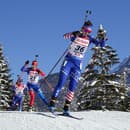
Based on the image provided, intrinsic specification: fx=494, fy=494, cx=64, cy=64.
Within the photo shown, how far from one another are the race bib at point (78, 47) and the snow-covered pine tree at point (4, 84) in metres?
27.4

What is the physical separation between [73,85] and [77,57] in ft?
2.82

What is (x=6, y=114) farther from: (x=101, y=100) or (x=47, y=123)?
(x=101, y=100)

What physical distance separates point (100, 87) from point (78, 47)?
80.3ft

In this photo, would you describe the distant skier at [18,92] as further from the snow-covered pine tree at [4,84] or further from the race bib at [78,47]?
the snow-covered pine tree at [4,84]

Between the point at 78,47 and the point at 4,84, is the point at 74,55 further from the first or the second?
the point at 4,84

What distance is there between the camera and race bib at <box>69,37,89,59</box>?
14.8 meters

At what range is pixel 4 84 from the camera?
143 feet

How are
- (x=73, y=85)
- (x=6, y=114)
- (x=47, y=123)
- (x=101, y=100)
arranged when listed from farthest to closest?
(x=101, y=100) → (x=73, y=85) → (x=6, y=114) → (x=47, y=123)

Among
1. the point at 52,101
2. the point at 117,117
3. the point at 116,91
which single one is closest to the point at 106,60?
the point at 116,91

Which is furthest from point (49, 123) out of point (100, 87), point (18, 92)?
point (100, 87)

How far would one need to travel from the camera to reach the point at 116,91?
39.2 meters

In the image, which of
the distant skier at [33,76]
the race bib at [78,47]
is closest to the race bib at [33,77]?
the distant skier at [33,76]

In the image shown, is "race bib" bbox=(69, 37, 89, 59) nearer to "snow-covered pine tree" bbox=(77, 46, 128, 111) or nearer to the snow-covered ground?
the snow-covered ground

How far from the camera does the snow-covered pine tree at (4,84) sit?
138 ft
